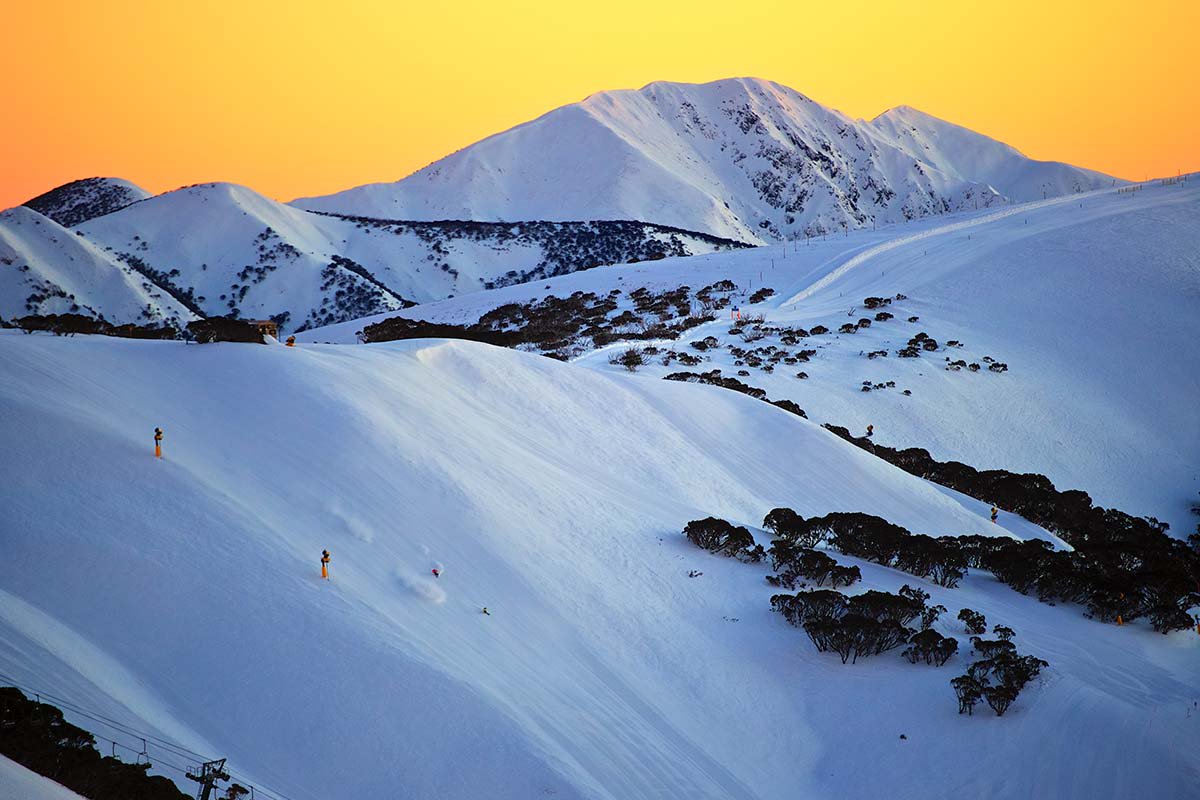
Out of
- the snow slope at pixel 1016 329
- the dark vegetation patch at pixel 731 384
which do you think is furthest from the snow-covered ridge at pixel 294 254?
the dark vegetation patch at pixel 731 384

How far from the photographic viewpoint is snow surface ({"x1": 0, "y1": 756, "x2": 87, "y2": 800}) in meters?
8.82

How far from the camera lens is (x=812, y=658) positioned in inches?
699

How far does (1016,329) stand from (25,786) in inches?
2372

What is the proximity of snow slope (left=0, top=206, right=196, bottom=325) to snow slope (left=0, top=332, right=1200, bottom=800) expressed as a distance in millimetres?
60121

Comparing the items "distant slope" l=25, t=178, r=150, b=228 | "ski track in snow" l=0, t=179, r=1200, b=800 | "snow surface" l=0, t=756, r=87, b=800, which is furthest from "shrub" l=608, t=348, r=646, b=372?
"distant slope" l=25, t=178, r=150, b=228

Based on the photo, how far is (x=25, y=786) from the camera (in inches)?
354

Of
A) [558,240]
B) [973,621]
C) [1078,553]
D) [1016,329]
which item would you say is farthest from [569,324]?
[558,240]

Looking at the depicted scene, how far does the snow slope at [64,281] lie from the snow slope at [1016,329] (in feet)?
77.9

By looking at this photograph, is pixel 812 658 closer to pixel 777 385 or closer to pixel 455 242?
pixel 777 385

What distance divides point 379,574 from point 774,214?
191 metres

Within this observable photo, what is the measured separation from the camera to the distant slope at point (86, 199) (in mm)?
146125

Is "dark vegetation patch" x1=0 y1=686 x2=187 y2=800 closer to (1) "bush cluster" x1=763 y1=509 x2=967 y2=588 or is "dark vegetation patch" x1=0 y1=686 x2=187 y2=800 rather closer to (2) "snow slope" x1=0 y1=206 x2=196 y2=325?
(1) "bush cluster" x1=763 y1=509 x2=967 y2=588

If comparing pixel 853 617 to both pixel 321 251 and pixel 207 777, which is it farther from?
pixel 321 251

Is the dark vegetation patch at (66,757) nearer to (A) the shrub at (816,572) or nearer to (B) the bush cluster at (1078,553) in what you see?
(A) the shrub at (816,572)
